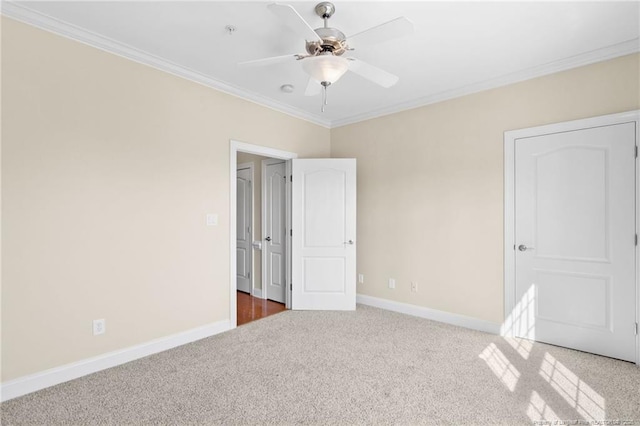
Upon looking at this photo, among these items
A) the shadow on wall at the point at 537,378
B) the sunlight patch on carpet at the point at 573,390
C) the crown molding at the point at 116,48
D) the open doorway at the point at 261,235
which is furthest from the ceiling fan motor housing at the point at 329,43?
the sunlight patch on carpet at the point at 573,390

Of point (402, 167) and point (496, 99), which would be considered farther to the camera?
point (402, 167)

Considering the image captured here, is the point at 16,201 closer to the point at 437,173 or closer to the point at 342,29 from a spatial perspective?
the point at 342,29

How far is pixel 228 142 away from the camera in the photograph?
3.54 meters

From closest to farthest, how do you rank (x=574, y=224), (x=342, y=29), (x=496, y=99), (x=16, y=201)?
(x=16, y=201)
(x=342, y=29)
(x=574, y=224)
(x=496, y=99)

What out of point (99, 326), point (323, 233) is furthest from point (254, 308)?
point (99, 326)

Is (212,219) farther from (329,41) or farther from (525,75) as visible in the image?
(525,75)

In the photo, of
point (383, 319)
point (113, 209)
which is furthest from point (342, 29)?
point (383, 319)

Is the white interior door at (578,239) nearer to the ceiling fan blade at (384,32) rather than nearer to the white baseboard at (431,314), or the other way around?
the white baseboard at (431,314)

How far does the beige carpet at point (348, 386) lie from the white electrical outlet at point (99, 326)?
0.32m

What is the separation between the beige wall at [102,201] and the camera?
2.24 metres

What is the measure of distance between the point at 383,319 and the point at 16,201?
3.52m

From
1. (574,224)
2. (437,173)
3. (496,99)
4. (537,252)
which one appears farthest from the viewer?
(437,173)

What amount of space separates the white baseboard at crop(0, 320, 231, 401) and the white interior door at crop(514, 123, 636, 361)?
325cm

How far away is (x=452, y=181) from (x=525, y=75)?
1219mm
